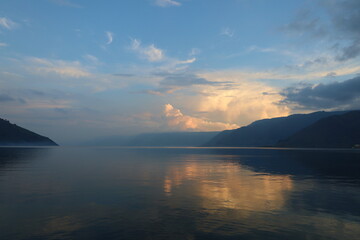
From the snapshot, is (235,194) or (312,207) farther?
(235,194)

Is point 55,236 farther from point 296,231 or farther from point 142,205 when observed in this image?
point 296,231

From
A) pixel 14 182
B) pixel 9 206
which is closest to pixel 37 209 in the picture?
pixel 9 206

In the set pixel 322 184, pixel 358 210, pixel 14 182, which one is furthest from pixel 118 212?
pixel 322 184

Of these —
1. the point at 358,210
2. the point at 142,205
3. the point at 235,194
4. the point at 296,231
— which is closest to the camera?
the point at 296,231

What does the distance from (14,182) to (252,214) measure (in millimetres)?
42154

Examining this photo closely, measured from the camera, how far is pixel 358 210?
1125 inches

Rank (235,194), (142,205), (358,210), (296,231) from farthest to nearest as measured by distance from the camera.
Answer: (235,194), (142,205), (358,210), (296,231)

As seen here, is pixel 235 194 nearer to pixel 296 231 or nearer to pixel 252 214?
pixel 252 214

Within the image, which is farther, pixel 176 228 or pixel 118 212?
pixel 118 212

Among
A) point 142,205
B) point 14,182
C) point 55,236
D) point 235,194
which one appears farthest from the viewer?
point 14,182

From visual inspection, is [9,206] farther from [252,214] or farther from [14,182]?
[252,214]

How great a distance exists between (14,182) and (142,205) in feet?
97.8

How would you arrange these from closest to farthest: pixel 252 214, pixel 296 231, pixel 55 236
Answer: pixel 55 236
pixel 296 231
pixel 252 214

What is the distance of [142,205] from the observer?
3044 cm
